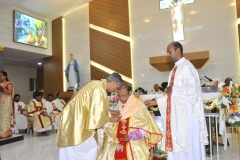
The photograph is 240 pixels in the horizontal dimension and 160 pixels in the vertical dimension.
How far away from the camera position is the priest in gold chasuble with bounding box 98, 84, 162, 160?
9.03ft

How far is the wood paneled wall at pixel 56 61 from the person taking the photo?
35.1 feet

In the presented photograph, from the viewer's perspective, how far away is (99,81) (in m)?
2.35

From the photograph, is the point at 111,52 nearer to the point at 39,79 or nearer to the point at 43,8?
the point at 43,8

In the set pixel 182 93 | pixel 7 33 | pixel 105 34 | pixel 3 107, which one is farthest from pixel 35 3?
pixel 182 93

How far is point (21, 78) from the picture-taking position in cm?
1422

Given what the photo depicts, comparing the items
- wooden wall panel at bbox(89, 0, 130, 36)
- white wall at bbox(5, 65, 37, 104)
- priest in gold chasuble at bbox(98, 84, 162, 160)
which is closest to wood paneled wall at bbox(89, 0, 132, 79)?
wooden wall panel at bbox(89, 0, 130, 36)

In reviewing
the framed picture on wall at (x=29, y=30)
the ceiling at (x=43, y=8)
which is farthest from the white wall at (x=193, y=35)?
the framed picture on wall at (x=29, y=30)

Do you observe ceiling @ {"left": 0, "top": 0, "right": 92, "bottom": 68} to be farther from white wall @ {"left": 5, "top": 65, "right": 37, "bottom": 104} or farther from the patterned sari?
the patterned sari

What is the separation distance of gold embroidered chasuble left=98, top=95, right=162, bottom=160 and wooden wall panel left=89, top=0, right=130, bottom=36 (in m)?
6.89

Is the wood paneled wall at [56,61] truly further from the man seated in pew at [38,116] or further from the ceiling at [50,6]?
the man seated in pew at [38,116]

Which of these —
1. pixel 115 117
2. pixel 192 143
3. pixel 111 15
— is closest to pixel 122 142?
pixel 115 117

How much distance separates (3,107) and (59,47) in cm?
571

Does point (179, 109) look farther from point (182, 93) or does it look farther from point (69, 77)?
point (69, 77)

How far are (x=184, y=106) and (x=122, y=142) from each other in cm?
94
